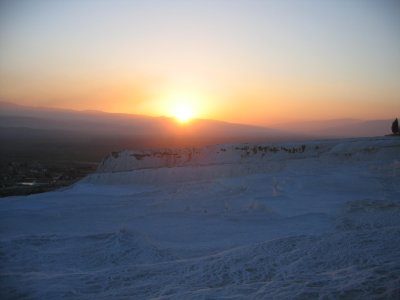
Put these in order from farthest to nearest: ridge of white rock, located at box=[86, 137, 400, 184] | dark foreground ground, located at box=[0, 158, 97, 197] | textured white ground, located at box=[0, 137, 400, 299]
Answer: dark foreground ground, located at box=[0, 158, 97, 197]
ridge of white rock, located at box=[86, 137, 400, 184]
textured white ground, located at box=[0, 137, 400, 299]

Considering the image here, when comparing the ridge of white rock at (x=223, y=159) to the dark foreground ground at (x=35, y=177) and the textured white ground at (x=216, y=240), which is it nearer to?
the textured white ground at (x=216, y=240)

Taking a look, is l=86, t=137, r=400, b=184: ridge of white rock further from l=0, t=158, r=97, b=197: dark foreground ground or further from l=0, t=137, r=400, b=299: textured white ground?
l=0, t=158, r=97, b=197: dark foreground ground

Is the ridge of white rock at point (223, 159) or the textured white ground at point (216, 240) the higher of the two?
the ridge of white rock at point (223, 159)

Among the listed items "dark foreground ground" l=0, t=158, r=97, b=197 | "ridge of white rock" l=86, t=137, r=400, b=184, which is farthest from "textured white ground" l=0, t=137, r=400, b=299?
"dark foreground ground" l=0, t=158, r=97, b=197

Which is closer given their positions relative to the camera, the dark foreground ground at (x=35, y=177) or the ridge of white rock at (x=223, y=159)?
the ridge of white rock at (x=223, y=159)

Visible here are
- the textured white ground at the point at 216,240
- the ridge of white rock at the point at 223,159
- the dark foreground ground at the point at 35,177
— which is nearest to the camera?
the textured white ground at the point at 216,240

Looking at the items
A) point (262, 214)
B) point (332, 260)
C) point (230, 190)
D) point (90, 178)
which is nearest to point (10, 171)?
point (90, 178)

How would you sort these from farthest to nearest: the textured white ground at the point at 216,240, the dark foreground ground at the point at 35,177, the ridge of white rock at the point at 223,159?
the dark foreground ground at the point at 35,177 < the ridge of white rock at the point at 223,159 < the textured white ground at the point at 216,240

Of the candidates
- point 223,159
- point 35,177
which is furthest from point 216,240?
point 35,177

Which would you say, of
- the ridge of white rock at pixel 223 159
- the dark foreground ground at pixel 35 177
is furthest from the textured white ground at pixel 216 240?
the dark foreground ground at pixel 35 177
